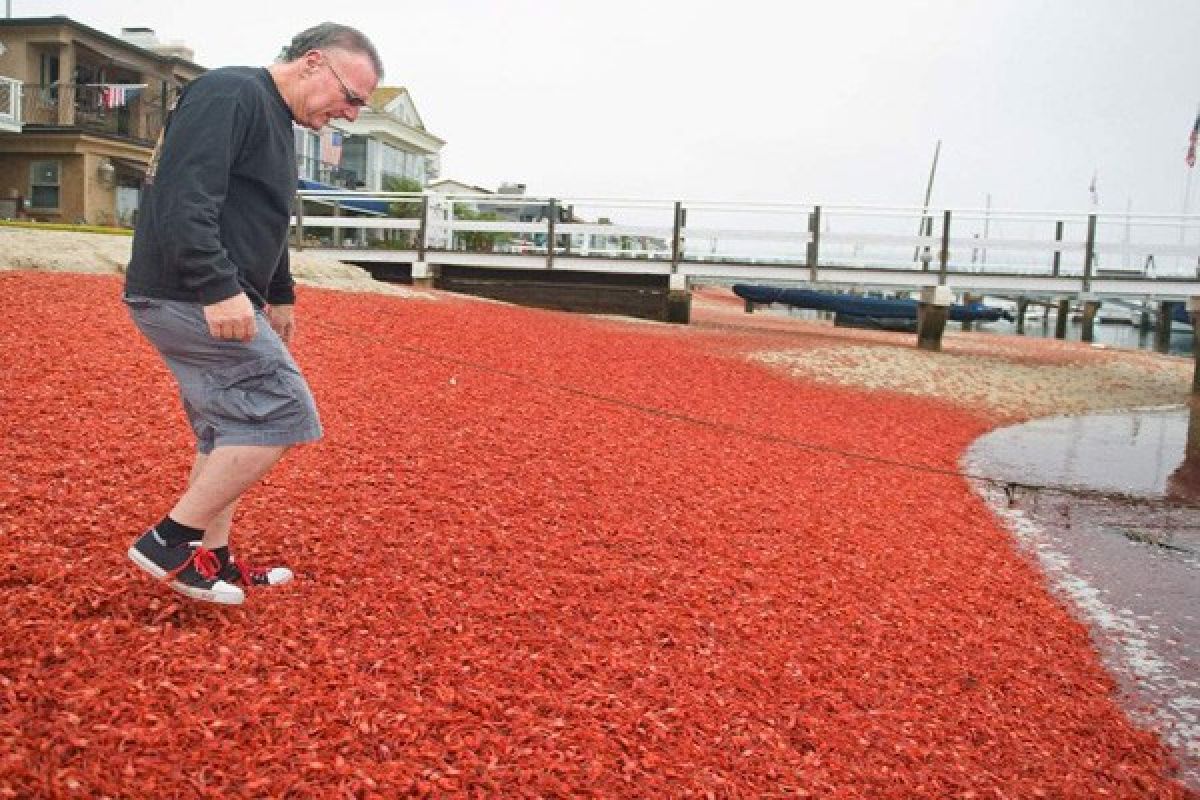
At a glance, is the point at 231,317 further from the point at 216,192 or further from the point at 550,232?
the point at 550,232

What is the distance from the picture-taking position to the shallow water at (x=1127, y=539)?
14.3 feet

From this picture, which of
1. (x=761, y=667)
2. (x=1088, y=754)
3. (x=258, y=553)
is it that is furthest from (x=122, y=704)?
(x=1088, y=754)

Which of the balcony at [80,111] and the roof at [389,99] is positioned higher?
the roof at [389,99]

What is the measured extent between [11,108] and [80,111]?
8.16ft

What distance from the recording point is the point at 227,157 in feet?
9.07

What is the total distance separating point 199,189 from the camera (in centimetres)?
272

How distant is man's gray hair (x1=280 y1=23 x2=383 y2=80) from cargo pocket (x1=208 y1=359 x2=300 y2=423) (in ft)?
3.29

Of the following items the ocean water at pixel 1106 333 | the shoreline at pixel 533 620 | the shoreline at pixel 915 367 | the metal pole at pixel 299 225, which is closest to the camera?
the shoreline at pixel 533 620

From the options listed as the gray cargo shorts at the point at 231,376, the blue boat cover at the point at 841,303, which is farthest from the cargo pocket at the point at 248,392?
the blue boat cover at the point at 841,303

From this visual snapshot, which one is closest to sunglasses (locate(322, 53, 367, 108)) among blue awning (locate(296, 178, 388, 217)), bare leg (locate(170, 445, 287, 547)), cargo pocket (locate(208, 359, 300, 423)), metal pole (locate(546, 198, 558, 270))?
cargo pocket (locate(208, 359, 300, 423))

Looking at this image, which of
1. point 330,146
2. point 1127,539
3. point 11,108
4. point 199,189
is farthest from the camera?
point 330,146

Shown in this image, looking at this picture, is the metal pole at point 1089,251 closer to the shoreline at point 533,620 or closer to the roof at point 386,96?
the shoreline at point 533,620

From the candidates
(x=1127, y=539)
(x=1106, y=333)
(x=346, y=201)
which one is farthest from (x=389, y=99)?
(x=1106, y=333)

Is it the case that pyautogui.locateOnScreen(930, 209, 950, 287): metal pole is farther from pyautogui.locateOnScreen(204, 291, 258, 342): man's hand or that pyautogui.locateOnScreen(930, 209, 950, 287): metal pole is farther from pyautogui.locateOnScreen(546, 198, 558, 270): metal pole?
pyautogui.locateOnScreen(204, 291, 258, 342): man's hand
